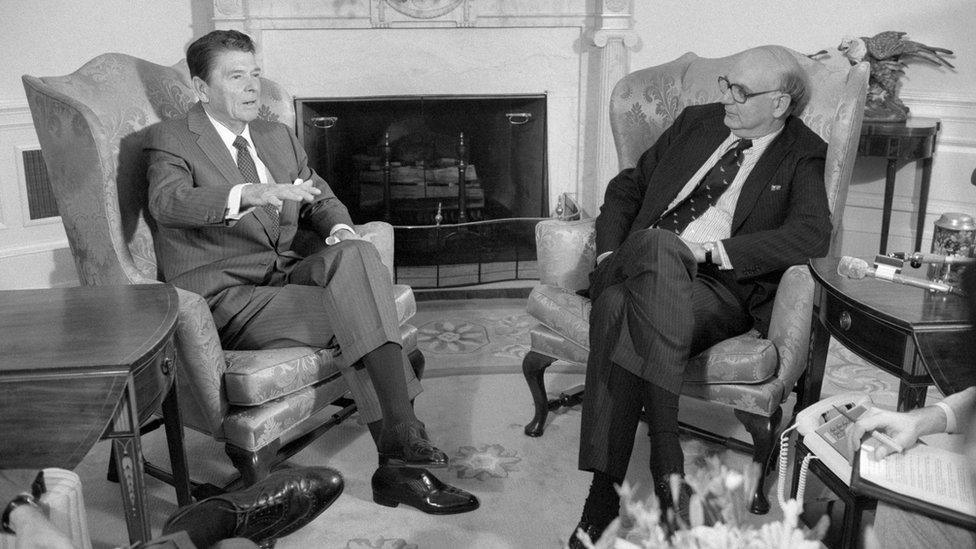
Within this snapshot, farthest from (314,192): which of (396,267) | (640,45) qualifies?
(640,45)

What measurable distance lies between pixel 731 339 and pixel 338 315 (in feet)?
3.42

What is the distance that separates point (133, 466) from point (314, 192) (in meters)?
0.88

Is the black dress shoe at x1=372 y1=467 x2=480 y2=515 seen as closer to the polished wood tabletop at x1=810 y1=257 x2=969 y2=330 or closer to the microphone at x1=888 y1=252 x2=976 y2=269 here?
the polished wood tabletop at x1=810 y1=257 x2=969 y2=330

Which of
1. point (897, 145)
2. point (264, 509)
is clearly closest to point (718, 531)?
point (264, 509)

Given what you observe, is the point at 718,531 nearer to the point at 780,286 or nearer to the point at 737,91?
the point at 780,286

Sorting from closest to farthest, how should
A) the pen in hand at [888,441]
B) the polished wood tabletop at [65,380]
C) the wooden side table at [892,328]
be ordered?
the pen in hand at [888,441] < the polished wood tabletop at [65,380] < the wooden side table at [892,328]

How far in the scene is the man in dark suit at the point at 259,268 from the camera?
2314 mm

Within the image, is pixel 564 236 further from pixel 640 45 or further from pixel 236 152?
pixel 640 45

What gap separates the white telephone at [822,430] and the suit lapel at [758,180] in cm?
80

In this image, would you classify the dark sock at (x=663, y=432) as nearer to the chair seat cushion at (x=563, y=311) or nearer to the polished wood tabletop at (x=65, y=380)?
the chair seat cushion at (x=563, y=311)

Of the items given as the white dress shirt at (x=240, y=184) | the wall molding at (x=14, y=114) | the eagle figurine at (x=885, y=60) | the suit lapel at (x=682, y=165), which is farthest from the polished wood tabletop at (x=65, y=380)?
the eagle figurine at (x=885, y=60)

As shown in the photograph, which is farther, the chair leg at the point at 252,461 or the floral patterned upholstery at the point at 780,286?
the floral patterned upholstery at the point at 780,286

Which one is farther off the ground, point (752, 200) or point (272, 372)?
point (752, 200)

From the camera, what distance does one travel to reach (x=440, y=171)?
461cm
